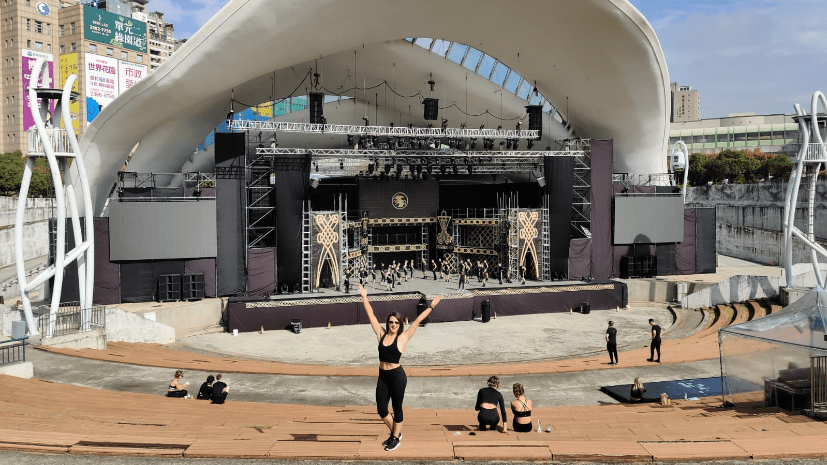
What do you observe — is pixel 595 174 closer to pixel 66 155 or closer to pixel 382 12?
pixel 382 12

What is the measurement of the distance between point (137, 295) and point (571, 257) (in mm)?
21382

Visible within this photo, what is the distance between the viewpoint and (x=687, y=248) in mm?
36906

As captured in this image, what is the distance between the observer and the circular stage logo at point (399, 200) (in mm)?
36188

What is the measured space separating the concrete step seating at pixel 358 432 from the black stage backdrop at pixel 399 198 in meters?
25.1

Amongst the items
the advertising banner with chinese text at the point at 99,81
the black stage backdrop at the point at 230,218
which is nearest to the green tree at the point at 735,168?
the black stage backdrop at the point at 230,218

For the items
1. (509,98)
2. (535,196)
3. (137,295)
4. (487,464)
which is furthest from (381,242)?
(487,464)

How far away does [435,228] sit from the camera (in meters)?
38.0

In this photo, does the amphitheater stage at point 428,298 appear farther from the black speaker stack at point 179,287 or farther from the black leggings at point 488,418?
the black leggings at point 488,418

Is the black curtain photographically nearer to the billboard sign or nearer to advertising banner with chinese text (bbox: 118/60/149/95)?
advertising banner with chinese text (bbox: 118/60/149/95)

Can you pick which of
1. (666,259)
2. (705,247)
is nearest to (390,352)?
(666,259)

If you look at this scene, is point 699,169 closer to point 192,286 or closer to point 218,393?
point 192,286

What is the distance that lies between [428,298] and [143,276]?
12.6 meters

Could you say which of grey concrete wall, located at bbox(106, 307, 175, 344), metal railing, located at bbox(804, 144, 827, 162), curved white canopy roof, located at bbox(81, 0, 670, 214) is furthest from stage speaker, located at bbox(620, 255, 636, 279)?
grey concrete wall, located at bbox(106, 307, 175, 344)

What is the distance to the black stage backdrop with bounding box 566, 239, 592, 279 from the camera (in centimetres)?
3338
